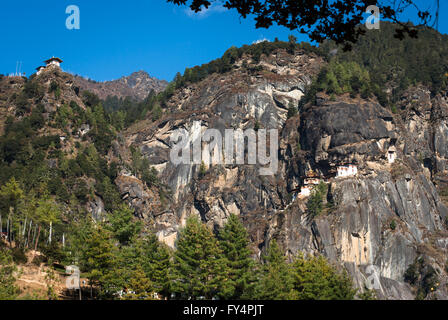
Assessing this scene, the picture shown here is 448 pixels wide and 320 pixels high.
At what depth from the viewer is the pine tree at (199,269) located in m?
35.3

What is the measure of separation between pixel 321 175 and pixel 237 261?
63.0 metres

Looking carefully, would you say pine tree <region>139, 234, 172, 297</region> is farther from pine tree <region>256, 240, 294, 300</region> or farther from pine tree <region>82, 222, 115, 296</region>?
pine tree <region>256, 240, 294, 300</region>

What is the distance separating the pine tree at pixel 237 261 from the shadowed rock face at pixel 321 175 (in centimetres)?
4458

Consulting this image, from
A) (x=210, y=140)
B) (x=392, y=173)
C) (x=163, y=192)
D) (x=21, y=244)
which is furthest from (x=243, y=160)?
(x=21, y=244)

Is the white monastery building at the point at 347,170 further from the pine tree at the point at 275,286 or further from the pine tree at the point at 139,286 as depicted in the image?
the pine tree at the point at 139,286

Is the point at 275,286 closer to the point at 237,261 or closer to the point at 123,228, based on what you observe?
the point at 237,261

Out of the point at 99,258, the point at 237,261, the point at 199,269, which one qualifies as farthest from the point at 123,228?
the point at 237,261

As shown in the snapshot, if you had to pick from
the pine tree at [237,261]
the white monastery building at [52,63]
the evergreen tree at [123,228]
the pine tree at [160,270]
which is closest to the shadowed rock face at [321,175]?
the white monastery building at [52,63]

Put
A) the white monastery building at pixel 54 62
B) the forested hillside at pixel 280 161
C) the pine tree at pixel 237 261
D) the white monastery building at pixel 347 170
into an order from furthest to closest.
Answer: the white monastery building at pixel 54 62, the white monastery building at pixel 347 170, the forested hillside at pixel 280 161, the pine tree at pixel 237 261

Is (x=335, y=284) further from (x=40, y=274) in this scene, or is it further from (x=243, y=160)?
(x=243, y=160)

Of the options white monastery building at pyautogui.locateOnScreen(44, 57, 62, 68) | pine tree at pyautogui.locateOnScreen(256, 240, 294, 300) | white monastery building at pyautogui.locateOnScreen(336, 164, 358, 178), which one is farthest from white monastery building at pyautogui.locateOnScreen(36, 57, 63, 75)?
pine tree at pyautogui.locateOnScreen(256, 240, 294, 300)

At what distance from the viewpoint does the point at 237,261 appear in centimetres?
3816

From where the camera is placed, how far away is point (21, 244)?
1903 inches

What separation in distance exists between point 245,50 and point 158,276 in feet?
328
